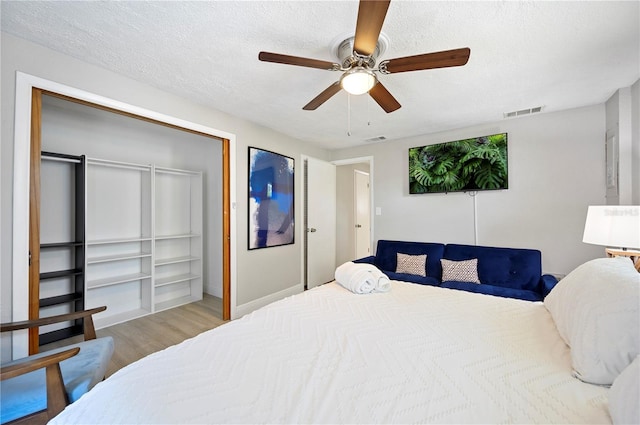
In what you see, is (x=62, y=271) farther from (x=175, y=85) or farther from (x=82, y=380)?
(x=175, y=85)

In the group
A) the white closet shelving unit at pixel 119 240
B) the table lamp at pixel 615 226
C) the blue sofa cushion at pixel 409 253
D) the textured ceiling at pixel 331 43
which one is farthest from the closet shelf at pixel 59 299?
the table lamp at pixel 615 226

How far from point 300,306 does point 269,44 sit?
1705mm

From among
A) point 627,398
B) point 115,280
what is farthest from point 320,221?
point 627,398

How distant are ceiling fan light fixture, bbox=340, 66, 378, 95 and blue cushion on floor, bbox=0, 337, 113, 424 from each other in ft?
7.15

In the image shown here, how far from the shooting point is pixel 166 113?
243 centimetres

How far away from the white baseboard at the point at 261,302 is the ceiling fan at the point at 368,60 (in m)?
2.60

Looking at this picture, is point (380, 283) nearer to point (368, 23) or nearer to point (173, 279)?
point (368, 23)

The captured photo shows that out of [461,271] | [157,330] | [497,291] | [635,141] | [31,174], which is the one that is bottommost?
[157,330]

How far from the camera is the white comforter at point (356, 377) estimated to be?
78cm

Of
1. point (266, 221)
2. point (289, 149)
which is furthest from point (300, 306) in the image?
point (289, 149)

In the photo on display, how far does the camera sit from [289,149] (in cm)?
387

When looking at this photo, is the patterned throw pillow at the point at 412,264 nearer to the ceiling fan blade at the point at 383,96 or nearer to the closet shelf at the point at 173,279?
the ceiling fan blade at the point at 383,96

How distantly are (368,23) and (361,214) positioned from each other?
4.38m

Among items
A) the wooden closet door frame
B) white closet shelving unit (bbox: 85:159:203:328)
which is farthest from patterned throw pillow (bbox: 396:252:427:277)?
the wooden closet door frame
